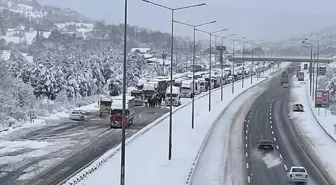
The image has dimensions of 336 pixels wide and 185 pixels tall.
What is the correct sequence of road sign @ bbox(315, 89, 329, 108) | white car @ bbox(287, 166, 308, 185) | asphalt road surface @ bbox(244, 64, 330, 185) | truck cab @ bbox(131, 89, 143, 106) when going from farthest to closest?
1. truck cab @ bbox(131, 89, 143, 106)
2. road sign @ bbox(315, 89, 329, 108)
3. asphalt road surface @ bbox(244, 64, 330, 185)
4. white car @ bbox(287, 166, 308, 185)

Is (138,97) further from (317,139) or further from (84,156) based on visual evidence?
(84,156)

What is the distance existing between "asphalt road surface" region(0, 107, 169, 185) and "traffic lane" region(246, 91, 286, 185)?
10.2m

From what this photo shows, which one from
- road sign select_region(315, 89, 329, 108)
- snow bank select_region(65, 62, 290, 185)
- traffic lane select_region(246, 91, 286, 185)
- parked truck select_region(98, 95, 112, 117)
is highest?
road sign select_region(315, 89, 329, 108)

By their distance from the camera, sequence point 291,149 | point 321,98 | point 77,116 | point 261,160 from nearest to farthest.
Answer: point 261,160 → point 291,149 → point 77,116 → point 321,98

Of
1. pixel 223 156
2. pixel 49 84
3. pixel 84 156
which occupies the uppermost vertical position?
pixel 49 84

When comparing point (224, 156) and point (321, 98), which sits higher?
point (321, 98)

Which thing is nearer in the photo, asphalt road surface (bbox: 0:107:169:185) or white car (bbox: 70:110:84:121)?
asphalt road surface (bbox: 0:107:169:185)

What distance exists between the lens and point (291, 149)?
42.4 metres

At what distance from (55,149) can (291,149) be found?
59.7ft

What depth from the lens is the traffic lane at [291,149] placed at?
32375 millimetres

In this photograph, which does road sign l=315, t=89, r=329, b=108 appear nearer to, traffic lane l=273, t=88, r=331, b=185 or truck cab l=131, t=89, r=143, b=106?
traffic lane l=273, t=88, r=331, b=185

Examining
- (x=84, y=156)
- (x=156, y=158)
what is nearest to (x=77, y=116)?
(x=84, y=156)

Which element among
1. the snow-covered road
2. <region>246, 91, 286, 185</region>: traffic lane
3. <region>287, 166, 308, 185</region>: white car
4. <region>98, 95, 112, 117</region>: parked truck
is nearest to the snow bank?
the snow-covered road

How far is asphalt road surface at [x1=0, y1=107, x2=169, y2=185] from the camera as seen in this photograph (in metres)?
29.6
